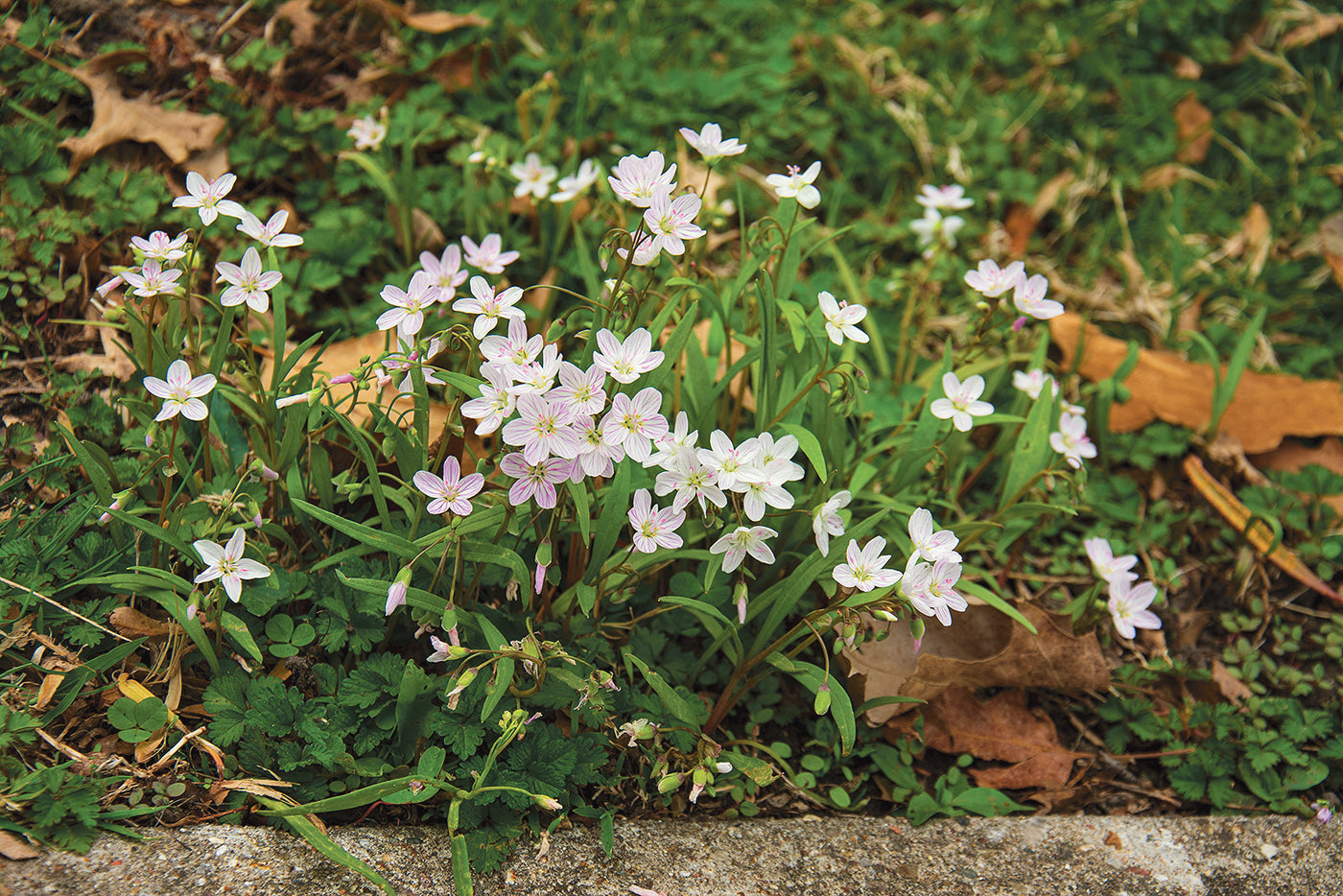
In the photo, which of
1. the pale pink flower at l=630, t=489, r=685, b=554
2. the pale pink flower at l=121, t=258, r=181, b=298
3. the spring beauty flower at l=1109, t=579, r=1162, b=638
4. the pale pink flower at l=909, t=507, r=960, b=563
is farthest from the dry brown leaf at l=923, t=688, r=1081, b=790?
the pale pink flower at l=121, t=258, r=181, b=298

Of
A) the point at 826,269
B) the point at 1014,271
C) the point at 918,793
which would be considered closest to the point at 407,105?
the point at 826,269

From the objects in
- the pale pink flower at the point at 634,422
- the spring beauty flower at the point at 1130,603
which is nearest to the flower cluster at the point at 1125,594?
the spring beauty flower at the point at 1130,603

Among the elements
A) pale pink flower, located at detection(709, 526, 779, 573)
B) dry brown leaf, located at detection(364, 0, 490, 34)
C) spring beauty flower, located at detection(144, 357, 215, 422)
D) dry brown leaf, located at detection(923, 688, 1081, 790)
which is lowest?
dry brown leaf, located at detection(923, 688, 1081, 790)

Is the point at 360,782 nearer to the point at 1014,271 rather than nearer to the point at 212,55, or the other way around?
the point at 1014,271

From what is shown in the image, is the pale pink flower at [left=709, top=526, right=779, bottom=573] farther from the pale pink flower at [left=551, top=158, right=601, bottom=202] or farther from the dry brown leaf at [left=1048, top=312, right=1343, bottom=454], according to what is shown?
the dry brown leaf at [left=1048, top=312, right=1343, bottom=454]

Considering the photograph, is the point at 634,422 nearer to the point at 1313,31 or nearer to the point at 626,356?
the point at 626,356

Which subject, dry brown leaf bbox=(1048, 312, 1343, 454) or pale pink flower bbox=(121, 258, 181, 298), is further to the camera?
dry brown leaf bbox=(1048, 312, 1343, 454)

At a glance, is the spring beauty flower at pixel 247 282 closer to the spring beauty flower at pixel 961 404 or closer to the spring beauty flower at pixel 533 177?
the spring beauty flower at pixel 533 177
